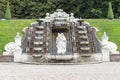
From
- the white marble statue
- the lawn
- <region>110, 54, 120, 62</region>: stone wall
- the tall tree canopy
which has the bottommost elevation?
<region>110, 54, 120, 62</region>: stone wall

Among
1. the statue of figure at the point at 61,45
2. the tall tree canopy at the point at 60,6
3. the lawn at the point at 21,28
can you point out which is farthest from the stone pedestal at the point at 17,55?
the tall tree canopy at the point at 60,6

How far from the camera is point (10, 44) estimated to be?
30.1 m

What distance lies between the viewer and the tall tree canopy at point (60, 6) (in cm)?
5438

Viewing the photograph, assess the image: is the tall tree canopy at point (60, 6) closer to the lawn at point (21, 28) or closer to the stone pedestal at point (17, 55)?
the lawn at point (21, 28)

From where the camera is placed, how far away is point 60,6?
2240 inches

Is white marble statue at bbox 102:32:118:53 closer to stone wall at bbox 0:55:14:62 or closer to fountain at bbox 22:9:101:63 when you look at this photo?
fountain at bbox 22:9:101:63

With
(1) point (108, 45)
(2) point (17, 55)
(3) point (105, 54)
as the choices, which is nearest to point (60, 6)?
(1) point (108, 45)

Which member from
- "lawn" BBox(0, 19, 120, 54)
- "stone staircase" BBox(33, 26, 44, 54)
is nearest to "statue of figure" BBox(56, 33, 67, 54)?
"stone staircase" BBox(33, 26, 44, 54)

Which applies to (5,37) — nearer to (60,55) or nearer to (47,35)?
(47,35)

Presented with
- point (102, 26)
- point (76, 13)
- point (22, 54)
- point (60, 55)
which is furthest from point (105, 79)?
point (76, 13)

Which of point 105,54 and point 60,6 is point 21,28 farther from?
point 60,6

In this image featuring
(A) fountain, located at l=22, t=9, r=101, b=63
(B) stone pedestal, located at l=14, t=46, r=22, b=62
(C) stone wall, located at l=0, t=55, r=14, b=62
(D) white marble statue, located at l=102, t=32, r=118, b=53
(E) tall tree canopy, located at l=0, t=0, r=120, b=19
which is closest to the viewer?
(A) fountain, located at l=22, t=9, r=101, b=63

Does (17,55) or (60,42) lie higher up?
(60,42)

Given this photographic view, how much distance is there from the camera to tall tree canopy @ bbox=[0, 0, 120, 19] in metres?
54.4
